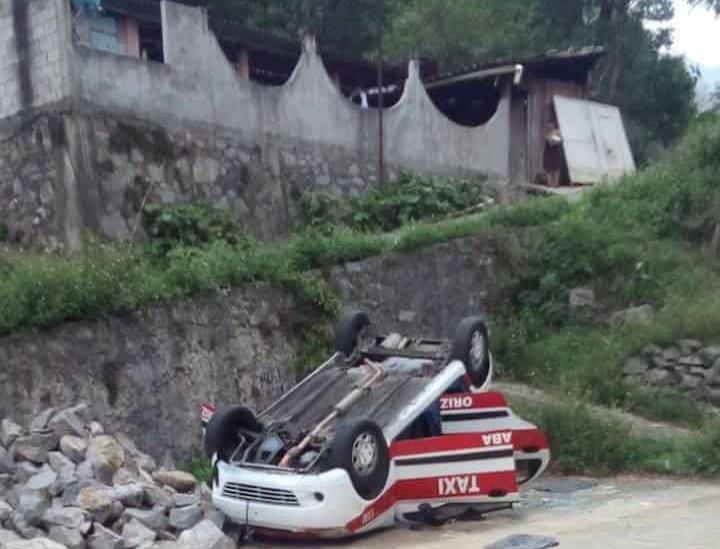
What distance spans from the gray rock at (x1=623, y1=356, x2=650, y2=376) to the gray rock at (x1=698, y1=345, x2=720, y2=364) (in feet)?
2.54

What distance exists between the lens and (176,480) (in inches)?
361

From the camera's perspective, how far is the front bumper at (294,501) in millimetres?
7551

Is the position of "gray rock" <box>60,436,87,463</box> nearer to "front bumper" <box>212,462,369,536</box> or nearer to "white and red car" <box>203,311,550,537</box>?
"white and red car" <box>203,311,550,537</box>

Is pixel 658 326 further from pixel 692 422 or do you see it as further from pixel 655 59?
pixel 655 59

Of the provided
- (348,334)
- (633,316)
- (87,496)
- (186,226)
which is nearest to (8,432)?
(87,496)

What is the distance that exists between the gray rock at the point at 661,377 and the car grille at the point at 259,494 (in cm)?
773

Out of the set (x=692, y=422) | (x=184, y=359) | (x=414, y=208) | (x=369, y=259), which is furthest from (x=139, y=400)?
(x=414, y=208)

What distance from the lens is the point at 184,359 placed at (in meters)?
11.1

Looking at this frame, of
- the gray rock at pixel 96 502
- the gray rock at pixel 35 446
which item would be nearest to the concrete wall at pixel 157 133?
the gray rock at pixel 35 446

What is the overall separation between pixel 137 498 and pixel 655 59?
23362mm

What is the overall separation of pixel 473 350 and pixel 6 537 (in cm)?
451

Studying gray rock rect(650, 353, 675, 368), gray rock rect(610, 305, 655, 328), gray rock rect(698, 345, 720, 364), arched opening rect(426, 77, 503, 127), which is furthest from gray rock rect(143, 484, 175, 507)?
arched opening rect(426, 77, 503, 127)

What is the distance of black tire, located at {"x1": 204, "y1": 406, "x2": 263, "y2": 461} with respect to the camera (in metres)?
8.36

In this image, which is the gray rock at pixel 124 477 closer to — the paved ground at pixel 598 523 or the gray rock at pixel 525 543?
the paved ground at pixel 598 523
